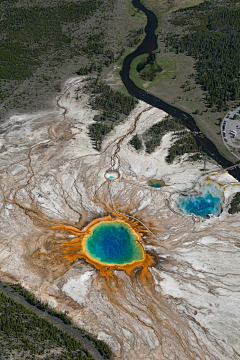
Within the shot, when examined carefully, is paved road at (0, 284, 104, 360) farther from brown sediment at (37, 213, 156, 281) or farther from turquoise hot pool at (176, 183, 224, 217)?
turquoise hot pool at (176, 183, 224, 217)

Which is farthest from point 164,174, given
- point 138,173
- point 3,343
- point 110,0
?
point 110,0

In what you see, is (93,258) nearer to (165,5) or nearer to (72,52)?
(72,52)

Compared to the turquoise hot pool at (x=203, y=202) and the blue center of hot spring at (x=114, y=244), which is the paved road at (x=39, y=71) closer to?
the blue center of hot spring at (x=114, y=244)

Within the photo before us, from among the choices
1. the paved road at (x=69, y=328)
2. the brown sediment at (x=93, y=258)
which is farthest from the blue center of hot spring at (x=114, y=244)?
the paved road at (x=69, y=328)

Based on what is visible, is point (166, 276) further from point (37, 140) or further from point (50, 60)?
point (50, 60)

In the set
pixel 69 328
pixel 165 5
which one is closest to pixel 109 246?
pixel 69 328

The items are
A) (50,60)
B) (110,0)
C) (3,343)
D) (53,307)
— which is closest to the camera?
(3,343)
